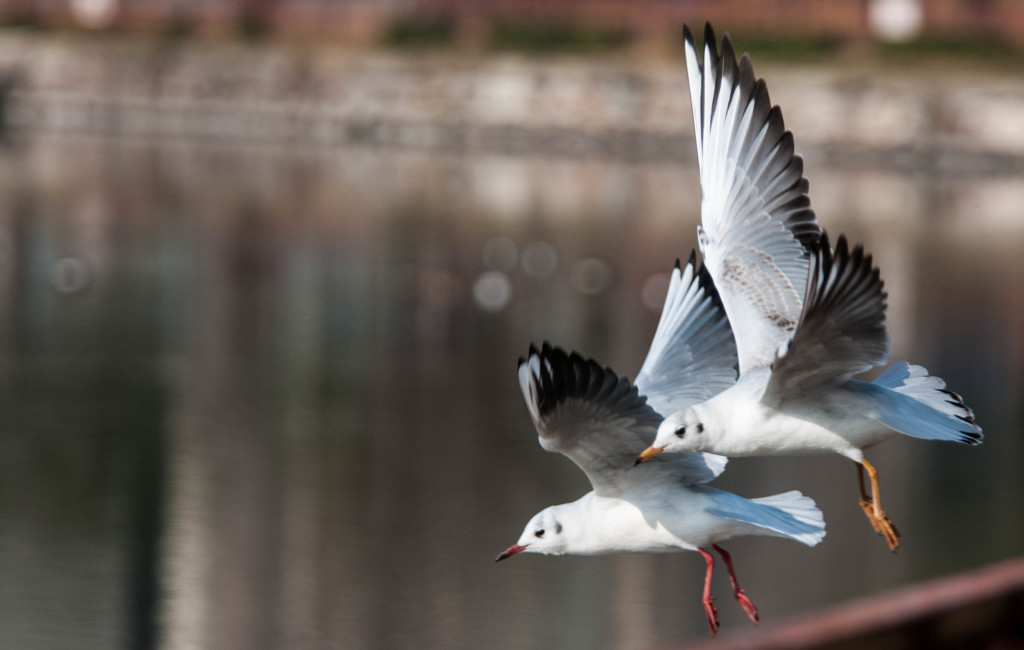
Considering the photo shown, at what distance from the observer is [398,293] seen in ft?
84.3

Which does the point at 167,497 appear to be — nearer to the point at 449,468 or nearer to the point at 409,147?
the point at 449,468

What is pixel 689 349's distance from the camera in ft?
20.5

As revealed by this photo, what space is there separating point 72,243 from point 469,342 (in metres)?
9.75

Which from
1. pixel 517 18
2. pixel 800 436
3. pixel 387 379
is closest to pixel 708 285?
pixel 800 436

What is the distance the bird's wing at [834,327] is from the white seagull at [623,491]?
43 cm

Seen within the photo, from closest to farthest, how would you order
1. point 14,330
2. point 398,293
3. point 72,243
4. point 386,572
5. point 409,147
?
point 386,572 → point 14,330 → point 398,293 → point 72,243 → point 409,147

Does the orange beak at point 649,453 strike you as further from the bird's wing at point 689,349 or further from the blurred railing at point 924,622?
the bird's wing at point 689,349

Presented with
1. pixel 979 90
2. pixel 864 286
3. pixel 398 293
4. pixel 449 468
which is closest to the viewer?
pixel 864 286

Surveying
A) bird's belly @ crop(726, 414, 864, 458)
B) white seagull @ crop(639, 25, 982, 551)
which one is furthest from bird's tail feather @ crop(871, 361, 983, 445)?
bird's belly @ crop(726, 414, 864, 458)

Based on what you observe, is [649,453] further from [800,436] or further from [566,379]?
[800,436]

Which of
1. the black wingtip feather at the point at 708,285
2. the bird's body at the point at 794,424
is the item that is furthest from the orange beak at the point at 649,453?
the black wingtip feather at the point at 708,285

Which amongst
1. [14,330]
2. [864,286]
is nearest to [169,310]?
[14,330]

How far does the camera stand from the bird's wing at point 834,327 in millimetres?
5188

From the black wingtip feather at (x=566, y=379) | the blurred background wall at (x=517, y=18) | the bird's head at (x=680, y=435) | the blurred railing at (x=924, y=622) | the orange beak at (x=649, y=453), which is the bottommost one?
the blurred railing at (x=924, y=622)
